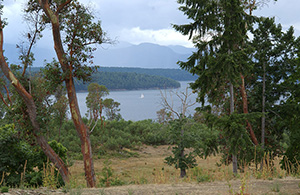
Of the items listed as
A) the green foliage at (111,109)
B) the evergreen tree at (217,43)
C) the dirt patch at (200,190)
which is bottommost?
the dirt patch at (200,190)

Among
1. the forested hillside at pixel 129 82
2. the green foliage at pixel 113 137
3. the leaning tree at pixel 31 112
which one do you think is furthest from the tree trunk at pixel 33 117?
the forested hillside at pixel 129 82

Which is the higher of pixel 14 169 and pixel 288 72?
pixel 288 72

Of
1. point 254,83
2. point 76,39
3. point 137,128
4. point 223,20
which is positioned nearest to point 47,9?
point 76,39

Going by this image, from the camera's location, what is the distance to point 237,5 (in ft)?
30.7

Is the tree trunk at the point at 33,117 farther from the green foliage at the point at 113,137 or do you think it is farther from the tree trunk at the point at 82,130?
the green foliage at the point at 113,137

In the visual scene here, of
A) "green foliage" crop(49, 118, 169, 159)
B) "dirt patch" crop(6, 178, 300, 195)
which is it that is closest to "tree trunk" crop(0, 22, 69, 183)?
"dirt patch" crop(6, 178, 300, 195)

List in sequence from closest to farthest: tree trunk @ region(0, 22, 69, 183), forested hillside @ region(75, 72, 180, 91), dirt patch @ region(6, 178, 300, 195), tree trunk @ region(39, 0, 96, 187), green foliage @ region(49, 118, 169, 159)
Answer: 1. dirt patch @ region(6, 178, 300, 195)
2. tree trunk @ region(0, 22, 69, 183)
3. tree trunk @ region(39, 0, 96, 187)
4. green foliage @ region(49, 118, 169, 159)
5. forested hillside @ region(75, 72, 180, 91)

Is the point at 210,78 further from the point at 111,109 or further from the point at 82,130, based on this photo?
the point at 111,109

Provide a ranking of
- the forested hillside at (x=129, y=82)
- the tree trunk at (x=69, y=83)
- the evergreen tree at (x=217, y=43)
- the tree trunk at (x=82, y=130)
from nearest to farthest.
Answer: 1. the evergreen tree at (x=217, y=43)
2. the tree trunk at (x=69, y=83)
3. the tree trunk at (x=82, y=130)
4. the forested hillside at (x=129, y=82)

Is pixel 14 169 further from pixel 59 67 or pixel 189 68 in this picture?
pixel 189 68

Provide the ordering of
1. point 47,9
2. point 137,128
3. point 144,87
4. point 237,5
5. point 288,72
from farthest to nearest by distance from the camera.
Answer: point 144,87
point 137,128
point 288,72
point 47,9
point 237,5

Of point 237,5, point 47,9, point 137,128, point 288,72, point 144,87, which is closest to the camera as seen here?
point 237,5

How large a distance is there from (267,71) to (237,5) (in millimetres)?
3712

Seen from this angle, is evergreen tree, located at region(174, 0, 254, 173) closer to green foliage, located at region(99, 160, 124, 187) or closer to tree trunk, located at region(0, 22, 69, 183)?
green foliage, located at region(99, 160, 124, 187)
